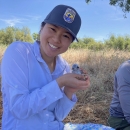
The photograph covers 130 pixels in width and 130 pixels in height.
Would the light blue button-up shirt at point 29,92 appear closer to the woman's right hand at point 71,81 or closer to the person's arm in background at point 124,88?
the woman's right hand at point 71,81

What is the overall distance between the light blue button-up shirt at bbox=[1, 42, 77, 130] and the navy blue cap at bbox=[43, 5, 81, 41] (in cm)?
19

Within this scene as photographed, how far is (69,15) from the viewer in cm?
129

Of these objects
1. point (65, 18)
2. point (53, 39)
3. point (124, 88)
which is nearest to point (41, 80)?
point (53, 39)

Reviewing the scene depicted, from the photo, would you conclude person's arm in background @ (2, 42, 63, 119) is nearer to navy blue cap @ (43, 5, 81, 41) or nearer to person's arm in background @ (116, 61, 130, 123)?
navy blue cap @ (43, 5, 81, 41)

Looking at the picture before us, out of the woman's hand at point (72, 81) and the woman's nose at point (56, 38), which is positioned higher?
the woman's nose at point (56, 38)

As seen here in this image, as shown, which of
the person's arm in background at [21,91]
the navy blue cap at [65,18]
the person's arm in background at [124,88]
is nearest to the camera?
the person's arm in background at [21,91]

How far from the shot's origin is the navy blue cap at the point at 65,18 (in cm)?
126

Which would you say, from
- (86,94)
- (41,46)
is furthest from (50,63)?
(86,94)

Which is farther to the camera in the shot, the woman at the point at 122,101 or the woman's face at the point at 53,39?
the woman at the point at 122,101

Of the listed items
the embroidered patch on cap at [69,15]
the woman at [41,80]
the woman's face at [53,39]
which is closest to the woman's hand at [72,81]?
the woman at [41,80]

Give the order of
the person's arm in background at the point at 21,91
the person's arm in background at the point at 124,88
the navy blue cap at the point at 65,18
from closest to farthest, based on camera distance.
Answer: the person's arm in background at the point at 21,91
the navy blue cap at the point at 65,18
the person's arm in background at the point at 124,88

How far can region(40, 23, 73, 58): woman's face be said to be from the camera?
128 cm

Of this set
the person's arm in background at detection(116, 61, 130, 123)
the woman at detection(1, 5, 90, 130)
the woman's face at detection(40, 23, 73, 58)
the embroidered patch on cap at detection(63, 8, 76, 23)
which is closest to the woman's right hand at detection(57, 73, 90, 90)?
the woman at detection(1, 5, 90, 130)

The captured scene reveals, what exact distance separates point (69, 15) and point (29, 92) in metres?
0.49
